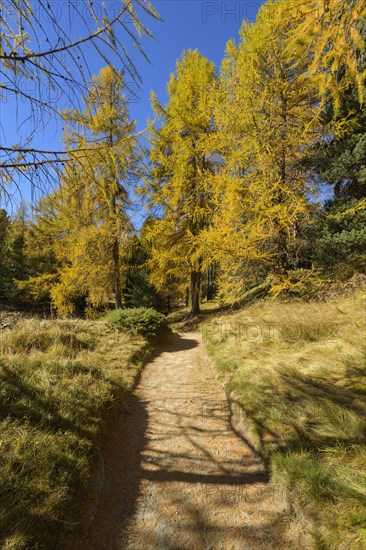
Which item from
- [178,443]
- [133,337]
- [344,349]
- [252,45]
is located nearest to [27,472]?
[178,443]

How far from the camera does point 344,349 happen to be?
4.82 metres

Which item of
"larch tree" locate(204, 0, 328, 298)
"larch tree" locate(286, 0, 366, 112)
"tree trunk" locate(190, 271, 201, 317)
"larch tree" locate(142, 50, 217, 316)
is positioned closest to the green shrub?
"larch tree" locate(204, 0, 328, 298)

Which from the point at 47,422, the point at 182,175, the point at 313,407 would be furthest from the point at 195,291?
the point at 47,422

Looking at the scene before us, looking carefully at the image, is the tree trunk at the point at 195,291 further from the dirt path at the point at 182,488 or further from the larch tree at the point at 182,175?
the dirt path at the point at 182,488

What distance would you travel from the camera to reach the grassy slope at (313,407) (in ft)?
6.99

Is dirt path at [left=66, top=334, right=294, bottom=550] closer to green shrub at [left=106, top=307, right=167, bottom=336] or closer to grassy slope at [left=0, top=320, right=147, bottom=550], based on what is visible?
grassy slope at [left=0, top=320, right=147, bottom=550]

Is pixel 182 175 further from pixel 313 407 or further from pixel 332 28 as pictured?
pixel 313 407

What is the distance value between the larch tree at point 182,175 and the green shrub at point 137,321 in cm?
387

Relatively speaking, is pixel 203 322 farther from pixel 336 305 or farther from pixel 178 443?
pixel 178 443

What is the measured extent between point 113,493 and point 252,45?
12365 millimetres

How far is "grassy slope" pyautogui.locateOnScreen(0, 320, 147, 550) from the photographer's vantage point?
2095 millimetres

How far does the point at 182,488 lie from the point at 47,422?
64.7 inches

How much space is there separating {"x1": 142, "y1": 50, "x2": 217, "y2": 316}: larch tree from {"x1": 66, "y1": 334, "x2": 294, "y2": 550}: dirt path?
8766 mm

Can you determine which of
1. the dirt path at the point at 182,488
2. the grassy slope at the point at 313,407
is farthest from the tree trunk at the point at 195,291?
the dirt path at the point at 182,488
